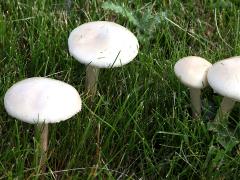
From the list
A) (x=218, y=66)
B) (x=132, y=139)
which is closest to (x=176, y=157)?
(x=132, y=139)

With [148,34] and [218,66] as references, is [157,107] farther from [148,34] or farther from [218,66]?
[148,34]

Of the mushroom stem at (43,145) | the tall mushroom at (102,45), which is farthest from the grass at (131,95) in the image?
the tall mushroom at (102,45)

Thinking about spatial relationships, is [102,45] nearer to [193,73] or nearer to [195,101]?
[193,73]

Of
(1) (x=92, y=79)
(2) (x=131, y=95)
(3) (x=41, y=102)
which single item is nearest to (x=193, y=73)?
(2) (x=131, y=95)

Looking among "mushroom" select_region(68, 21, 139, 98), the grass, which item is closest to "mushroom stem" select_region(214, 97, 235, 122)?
the grass

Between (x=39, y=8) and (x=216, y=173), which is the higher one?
(x=39, y=8)

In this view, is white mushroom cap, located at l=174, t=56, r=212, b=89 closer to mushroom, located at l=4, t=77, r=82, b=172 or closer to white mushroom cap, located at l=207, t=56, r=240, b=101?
white mushroom cap, located at l=207, t=56, r=240, b=101

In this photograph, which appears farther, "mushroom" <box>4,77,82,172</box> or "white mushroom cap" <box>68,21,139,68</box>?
"white mushroom cap" <box>68,21,139,68</box>
